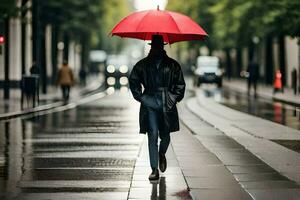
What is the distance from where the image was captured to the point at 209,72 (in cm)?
5891

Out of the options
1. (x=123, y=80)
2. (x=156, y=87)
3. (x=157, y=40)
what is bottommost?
→ (x=123, y=80)

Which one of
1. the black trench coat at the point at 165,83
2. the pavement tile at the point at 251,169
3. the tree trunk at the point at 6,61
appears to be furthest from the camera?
the tree trunk at the point at 6,61

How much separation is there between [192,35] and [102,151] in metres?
4.01

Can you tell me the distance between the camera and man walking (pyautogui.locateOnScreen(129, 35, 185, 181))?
32.4 feet

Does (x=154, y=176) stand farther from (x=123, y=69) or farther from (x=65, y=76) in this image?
(x=123, y=69)

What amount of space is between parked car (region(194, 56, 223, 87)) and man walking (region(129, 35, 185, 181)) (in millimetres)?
47856

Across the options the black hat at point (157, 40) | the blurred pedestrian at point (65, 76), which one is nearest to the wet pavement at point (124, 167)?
the black hat at point (157, 40)

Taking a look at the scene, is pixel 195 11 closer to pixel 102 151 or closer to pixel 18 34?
pixel 18 34

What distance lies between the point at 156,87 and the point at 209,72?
4923 cm

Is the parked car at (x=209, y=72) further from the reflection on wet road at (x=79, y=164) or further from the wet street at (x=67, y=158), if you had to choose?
the reflection on wet road at (x=79, y=164)

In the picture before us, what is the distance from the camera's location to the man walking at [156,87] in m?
9.88

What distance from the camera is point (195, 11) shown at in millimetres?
79000

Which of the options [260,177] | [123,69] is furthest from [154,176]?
[123,69]

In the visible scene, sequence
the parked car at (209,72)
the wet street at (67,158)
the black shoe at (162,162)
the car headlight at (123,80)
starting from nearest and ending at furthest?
the wet street at (67,158) → the black shoe at (162,162) → the parked car at (209,72) → the car headlight at (123,80)
